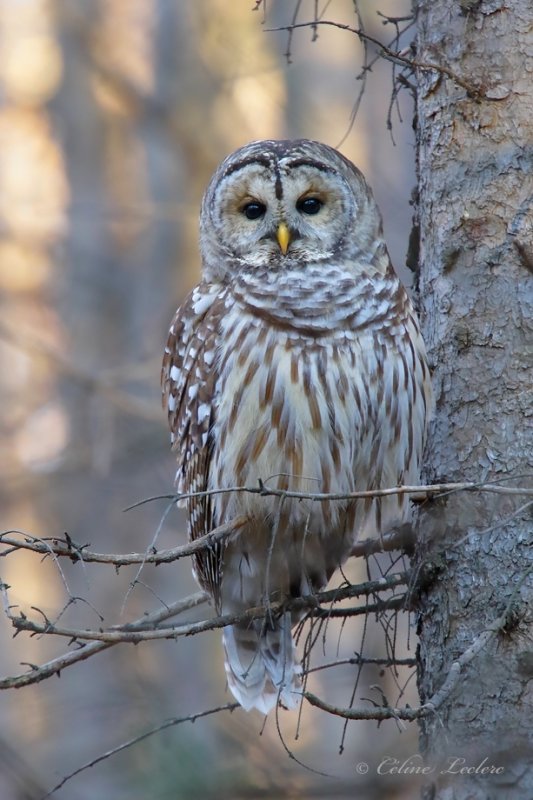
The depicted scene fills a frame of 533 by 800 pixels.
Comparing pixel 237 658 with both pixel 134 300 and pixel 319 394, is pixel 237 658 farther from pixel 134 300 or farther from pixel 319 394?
pixel 134 300

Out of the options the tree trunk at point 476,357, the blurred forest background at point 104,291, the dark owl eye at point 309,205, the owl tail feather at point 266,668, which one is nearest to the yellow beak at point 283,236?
the dark owl eye at point 309,205

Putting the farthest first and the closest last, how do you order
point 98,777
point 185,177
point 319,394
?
point 185,177
point 98,777
point 319,394

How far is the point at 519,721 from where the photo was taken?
3033 mm

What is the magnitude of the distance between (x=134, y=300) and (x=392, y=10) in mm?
6801

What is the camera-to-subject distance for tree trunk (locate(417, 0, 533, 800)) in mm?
3121

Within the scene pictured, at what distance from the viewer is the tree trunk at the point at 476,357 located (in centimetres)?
312

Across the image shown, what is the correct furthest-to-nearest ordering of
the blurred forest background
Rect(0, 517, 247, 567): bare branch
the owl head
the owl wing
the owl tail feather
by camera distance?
the blurred forest background < the owl tail feather < the owl head < the owl wing < Rect(0, 517, 247, 567): bare branch

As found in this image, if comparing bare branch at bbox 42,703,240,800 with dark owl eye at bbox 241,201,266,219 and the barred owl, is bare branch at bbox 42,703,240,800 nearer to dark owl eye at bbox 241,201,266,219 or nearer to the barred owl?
the barred owl

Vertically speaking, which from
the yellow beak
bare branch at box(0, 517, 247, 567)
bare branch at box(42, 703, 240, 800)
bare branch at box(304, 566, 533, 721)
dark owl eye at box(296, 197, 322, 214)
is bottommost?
bare branch at box(42, 703, 240, 800)

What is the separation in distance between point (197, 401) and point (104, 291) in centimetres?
470

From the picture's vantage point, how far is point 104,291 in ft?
27.9

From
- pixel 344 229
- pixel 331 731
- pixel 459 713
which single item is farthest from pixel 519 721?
pixel 331 731

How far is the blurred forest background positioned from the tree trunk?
9.48 feet

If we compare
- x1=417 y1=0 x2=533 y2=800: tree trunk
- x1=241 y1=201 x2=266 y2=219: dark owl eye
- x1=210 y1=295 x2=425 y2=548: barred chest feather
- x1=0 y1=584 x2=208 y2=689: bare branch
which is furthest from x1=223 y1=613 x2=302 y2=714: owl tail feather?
x1=241 y1=201 x2=266 y2=219: dark owl eye
